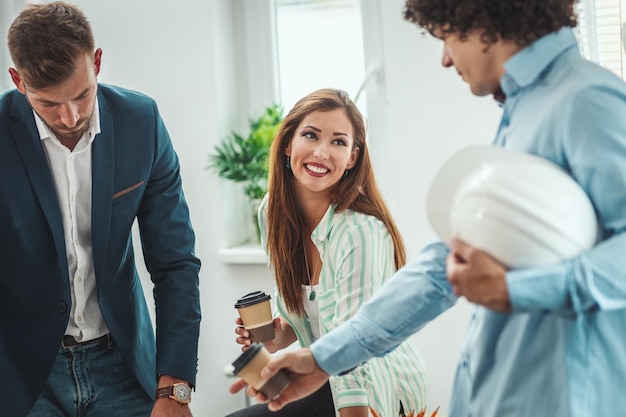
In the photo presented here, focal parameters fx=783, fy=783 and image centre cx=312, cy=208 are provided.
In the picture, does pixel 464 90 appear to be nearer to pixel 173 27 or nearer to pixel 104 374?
pixel 173 27

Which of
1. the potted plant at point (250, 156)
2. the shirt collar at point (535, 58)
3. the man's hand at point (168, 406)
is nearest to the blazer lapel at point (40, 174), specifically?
the man's hand at point (168, 406)

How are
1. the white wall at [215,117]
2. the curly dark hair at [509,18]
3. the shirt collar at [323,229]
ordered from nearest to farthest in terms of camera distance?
the curly dark hair at [509,18]
the shirt collar at [323,229]
the white wall at [215,117]

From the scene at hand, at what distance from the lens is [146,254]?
6.78 feet

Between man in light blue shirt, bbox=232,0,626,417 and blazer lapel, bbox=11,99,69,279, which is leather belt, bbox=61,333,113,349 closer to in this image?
blazer lapel, bbox=11,99,69,279

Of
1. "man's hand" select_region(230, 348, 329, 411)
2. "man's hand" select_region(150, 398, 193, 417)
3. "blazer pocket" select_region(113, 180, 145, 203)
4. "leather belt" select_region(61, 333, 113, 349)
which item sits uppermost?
"blazer pocket" select_region(113, 180, 145, 203)

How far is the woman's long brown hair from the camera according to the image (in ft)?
7.46

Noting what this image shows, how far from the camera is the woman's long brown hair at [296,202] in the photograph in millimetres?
2273

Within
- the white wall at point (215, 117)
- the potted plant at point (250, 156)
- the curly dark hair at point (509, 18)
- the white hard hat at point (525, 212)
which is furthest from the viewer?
the potted plant at point (250, 156)

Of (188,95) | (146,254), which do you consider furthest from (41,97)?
(188,95)

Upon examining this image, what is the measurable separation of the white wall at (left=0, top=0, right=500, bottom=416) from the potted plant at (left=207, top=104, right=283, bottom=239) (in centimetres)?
10

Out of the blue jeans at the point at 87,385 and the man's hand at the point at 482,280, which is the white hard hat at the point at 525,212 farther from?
the blue jeans at the point at 87,385

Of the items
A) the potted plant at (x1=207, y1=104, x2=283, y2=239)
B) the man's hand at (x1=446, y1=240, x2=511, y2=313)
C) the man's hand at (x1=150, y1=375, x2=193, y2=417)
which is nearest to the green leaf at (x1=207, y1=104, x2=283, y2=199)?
the potted plant at (x1=207, y1=104, x2=283, y2=239)

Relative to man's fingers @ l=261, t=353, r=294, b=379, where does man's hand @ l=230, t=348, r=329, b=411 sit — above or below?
below

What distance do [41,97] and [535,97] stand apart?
1.13 metres
